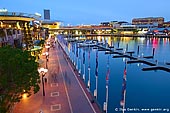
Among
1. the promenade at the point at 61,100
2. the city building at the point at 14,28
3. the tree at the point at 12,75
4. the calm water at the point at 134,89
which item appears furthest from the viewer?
the city building at the point at 14,28

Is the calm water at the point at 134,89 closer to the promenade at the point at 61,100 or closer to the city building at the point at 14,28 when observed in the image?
the promenade at the point at 61,100

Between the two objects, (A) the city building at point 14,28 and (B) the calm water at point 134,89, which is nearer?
(B) the calm water at point 134,89

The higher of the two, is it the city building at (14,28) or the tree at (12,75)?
the city building at (14,28)

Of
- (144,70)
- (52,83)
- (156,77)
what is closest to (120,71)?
(144,70)

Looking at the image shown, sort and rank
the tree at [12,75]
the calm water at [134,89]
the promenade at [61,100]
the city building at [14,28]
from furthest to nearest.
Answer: the city building at [14,28], the calm water at [134,89], the promenade at [61,100], the tree at [12,75]

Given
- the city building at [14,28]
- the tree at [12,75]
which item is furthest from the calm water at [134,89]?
the city building at [14,28]

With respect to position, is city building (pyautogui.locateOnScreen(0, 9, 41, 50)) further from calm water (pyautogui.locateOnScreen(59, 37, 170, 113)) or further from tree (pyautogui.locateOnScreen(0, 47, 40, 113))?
tree (pyautogui.locateOnScreen(0, 47, 40, 113))

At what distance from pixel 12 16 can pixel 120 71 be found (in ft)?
116

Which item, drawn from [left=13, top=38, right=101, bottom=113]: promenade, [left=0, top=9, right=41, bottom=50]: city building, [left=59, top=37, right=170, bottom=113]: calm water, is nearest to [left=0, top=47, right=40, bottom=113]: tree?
[left=13, top=38, right=101, bottom=113]: promenade

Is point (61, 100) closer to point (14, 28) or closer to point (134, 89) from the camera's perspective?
point (134, 89)

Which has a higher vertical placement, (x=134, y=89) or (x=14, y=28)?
(x=14, y=28)

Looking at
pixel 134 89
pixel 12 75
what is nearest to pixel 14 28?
pixel 134 89

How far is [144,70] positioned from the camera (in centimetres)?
6594

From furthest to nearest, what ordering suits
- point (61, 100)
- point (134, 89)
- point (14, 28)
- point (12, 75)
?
point (14, 28) → point (134, 89) → point (61, 100) → point (12, 75)
